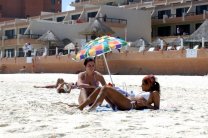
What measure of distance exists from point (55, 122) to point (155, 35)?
43546 mm

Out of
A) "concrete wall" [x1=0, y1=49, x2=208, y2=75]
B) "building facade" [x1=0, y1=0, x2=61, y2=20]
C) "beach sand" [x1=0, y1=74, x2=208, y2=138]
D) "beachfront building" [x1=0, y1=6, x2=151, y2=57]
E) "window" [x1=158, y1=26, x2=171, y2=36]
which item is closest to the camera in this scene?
"beach sand" [x1=0, y1=74, x2=208, y2=138]

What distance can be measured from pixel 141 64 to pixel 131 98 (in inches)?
778

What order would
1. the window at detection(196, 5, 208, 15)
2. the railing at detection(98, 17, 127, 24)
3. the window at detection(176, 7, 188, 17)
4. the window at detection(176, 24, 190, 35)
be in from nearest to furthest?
1. the railing at detection(98, 17, 127, 24)
2. the window at detection(196, 5, 208, 15)
3. the window at detection(176, 24, 190, 35)
4. the window at detection(176, 7, 188, 17)

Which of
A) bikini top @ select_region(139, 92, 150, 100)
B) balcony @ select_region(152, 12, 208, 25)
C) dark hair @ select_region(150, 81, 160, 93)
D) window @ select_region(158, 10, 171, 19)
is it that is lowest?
bikini top @ select_region(139, 92, 150, 100)

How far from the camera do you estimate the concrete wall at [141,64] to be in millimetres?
25062

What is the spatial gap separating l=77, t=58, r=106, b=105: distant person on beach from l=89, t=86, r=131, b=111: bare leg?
0.56 metres

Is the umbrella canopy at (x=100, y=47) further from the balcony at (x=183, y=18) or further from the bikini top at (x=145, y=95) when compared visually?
the balcony at (x=183, y=18)

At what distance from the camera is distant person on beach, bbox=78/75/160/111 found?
7984mm

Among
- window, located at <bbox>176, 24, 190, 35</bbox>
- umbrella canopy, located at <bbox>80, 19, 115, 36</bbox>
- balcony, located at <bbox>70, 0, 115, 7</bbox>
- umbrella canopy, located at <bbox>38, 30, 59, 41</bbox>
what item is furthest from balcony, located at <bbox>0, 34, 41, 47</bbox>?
balcony, located at <bbox>70, 0, 115, 7</bbox>

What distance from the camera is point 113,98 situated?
26.8ft

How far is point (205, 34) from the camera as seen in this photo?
30859mm

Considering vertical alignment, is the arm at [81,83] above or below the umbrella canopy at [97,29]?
below

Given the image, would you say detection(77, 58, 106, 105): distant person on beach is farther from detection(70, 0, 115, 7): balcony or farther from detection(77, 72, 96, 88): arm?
detection(70, 0, 115, 7): balcony

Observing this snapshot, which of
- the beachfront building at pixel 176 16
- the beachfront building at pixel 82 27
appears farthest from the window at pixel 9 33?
the beachfront building at pixel 176 16
